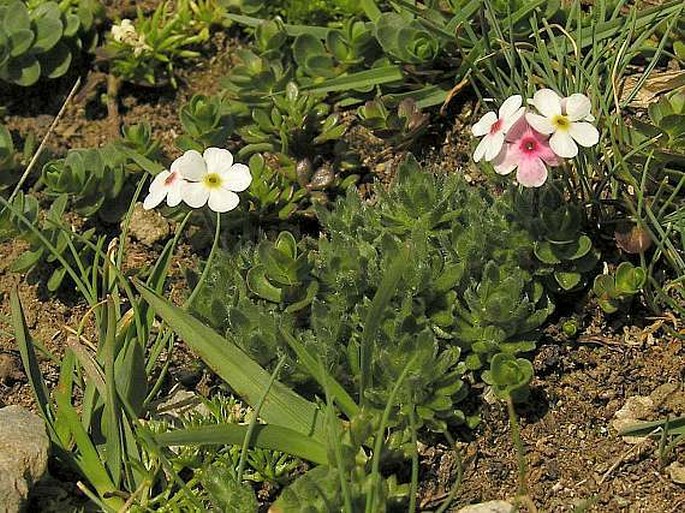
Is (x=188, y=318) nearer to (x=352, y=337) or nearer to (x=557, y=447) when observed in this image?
(x=352, y=337)

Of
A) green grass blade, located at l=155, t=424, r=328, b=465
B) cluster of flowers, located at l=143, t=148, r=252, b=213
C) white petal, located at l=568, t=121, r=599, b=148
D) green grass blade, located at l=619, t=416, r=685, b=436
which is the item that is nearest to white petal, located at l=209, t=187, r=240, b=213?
cluster of flowers, located at l=143, t=148, r=252, b=213

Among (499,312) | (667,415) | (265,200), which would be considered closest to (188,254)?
(265,200)

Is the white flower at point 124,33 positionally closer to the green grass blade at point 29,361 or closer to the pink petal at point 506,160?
the green grass blade at point 29,361

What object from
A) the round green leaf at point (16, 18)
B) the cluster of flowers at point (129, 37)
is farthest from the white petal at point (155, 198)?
the round green leaf at point (16, 18)

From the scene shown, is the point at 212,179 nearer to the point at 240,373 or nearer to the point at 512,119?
the point at 240,373

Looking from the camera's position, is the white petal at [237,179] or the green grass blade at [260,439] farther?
the white petal at [237,179]

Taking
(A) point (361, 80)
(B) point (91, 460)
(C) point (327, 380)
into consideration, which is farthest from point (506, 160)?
(B) point (91, 460)

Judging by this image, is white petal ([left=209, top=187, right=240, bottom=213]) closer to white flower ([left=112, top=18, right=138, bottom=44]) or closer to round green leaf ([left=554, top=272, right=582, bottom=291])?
round green leaf ([left=554, top=272, right=582, bottom=291])
